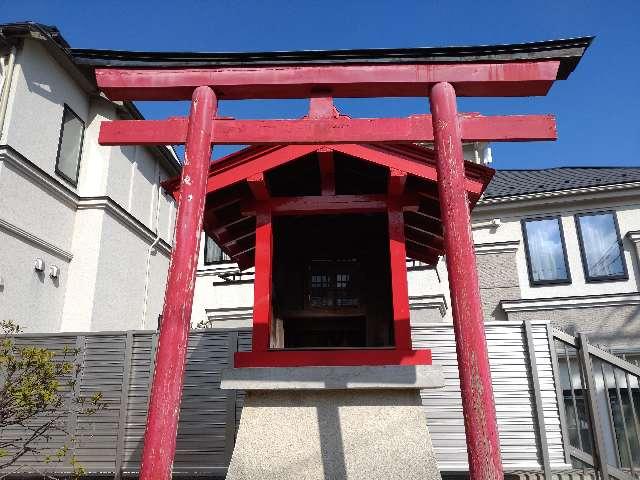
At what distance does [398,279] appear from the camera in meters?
6.91

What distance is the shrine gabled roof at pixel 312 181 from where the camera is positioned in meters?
6.94

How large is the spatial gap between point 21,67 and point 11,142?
1.86 meters

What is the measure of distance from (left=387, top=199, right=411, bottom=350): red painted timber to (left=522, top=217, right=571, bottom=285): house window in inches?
429

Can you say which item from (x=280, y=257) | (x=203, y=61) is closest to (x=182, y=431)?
(x=280, y=257)

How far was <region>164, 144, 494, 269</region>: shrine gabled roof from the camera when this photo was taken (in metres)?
6.94

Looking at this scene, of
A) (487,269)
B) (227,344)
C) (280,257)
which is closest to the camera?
(227,344)

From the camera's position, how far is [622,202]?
16469mm

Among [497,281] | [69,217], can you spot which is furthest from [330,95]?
[497,281]

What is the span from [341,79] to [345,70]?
11 cm

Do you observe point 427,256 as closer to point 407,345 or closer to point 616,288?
point 407,345

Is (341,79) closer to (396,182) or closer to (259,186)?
(396,182)

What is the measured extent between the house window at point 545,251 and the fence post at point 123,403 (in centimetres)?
1284

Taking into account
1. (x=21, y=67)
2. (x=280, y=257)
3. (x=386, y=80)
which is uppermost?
(x=21, y=67)

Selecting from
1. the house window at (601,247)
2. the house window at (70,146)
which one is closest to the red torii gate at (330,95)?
the house window at (70,146)
